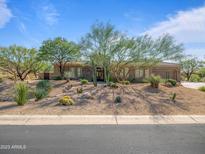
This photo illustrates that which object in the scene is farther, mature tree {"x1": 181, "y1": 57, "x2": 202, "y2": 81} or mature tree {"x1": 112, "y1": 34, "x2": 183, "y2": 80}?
mature tree {"x1": 181, "y1": 57, "x2": 202, "y2": 81}

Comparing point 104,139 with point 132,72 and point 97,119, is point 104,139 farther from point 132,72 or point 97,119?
point 132,72

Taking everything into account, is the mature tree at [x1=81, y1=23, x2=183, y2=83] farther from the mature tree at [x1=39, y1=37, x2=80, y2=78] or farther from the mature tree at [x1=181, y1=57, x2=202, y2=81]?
the mature tree at [x1=181, y1=57, x2=202, y2=81]

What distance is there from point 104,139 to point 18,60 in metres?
25.0

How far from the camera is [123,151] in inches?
210

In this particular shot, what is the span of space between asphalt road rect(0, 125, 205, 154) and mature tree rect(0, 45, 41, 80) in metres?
22.1

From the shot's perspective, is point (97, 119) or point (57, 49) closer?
point (97, 119)

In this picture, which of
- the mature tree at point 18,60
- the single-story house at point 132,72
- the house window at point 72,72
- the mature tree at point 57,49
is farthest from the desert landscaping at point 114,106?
the house window at point 72,72

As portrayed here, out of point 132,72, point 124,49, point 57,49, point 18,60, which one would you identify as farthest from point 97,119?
point 132,72

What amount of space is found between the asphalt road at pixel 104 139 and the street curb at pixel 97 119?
67 centimetres

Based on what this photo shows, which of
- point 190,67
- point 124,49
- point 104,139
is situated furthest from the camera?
point 190,67

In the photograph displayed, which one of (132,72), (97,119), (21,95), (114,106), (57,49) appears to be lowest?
(97,119)

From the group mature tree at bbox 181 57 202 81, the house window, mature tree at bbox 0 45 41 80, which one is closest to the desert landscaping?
mature tree at bbox 0 45 41 80

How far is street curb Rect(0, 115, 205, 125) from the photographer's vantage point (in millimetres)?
8457

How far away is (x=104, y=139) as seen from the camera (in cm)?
627
